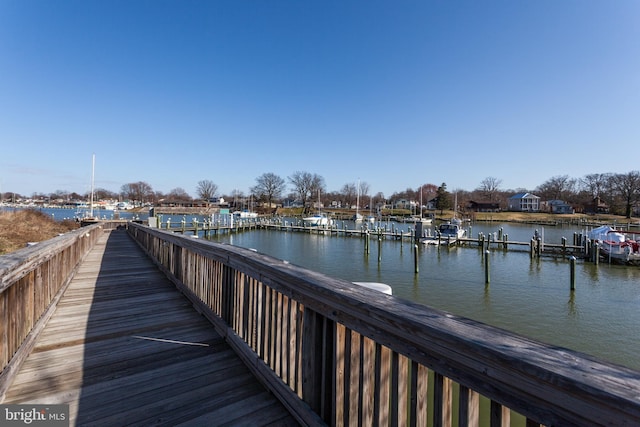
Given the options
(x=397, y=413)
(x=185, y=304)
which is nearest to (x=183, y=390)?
(x=397, y=413)

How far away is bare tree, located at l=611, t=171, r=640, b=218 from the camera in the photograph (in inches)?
2507

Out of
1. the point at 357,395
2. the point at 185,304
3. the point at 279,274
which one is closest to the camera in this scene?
the point at 357,395

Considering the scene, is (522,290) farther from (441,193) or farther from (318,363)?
(441,193)

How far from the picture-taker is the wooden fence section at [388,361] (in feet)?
2.67

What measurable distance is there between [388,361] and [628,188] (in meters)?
91.3

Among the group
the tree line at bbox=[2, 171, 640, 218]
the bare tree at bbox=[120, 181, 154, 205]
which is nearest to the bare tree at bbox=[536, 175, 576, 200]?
the tree line at bbox=[2, 171, 640, 218]

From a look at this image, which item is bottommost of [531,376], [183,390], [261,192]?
[183,390]

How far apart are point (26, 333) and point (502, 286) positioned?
16.1 metres

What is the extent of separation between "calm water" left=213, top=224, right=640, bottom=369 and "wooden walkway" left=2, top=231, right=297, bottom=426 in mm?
4926

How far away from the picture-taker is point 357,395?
1761mm

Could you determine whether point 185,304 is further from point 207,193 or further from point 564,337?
point 207,193

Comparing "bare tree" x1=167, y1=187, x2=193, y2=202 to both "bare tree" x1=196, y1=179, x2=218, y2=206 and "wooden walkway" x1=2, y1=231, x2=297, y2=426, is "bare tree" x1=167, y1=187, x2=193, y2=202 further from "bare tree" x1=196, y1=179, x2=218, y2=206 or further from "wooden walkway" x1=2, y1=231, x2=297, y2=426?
"wooden walkway" x1=2, y1=231, x2=297, y2=426

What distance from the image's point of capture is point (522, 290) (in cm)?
1366

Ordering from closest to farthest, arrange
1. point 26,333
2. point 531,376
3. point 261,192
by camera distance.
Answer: point 531,376, point 26,333, point 261,192
